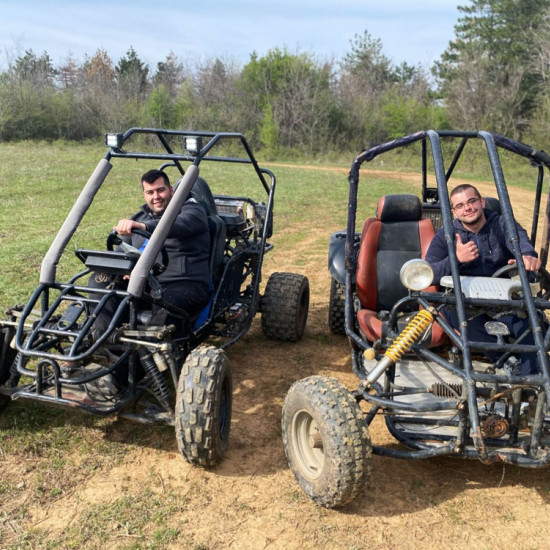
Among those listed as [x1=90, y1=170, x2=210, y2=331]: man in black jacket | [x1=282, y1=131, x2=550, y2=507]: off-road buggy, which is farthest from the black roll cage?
[x1=90, y1=170, x2=210, y2=331]: man in black jacket

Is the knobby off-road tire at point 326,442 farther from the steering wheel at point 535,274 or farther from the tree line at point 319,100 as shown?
the tree line at point 319,100

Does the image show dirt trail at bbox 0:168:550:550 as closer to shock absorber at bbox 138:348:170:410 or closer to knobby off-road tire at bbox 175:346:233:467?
knobby off-road tire at bbox 175:346:233:467

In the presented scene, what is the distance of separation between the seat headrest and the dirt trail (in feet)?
5.80

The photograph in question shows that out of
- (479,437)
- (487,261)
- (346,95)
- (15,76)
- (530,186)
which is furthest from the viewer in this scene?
(346,95)

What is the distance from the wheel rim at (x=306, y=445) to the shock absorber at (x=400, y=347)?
0.38 metres

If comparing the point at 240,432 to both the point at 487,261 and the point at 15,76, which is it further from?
the point at 15,76

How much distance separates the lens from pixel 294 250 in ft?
29.7

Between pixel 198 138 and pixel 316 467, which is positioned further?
pixel 198 138

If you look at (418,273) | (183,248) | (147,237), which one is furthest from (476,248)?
(147,237)

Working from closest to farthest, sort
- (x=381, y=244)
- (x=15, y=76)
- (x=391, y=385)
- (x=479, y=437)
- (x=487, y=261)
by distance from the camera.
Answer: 1. (x=479, y=437)
2. (x=391, y=385)
3. (x=487, y=261)
4. (x=381, y=244)
5. (x=15, y=76)

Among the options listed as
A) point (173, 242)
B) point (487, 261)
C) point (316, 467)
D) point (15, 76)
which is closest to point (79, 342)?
point (173, 242)

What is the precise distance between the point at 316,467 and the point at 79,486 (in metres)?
1.23

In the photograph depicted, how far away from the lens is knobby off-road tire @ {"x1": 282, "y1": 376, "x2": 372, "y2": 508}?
8.73 ft

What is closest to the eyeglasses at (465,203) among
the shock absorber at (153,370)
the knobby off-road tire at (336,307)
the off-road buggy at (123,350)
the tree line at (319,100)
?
the knobby off-road tire at (336,307)
